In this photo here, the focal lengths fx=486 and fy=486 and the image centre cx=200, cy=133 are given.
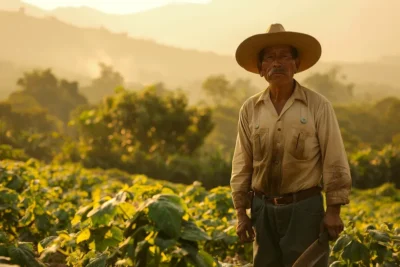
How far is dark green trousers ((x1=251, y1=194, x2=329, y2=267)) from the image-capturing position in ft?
10.1

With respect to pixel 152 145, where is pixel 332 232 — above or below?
above

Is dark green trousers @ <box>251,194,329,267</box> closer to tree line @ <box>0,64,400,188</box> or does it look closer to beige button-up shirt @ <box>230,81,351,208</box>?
beige button-up shirt @ <box>230,81,351,208</box>

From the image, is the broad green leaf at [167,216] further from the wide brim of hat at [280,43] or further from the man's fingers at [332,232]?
the wide brim of hat at [280,43]

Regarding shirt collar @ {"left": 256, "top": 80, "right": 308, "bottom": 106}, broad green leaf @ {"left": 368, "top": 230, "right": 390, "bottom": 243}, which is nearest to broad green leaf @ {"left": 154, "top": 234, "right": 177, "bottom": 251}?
shirt collar @ {"left": 256, "top": 80, "right": 308, "bottom": 106}

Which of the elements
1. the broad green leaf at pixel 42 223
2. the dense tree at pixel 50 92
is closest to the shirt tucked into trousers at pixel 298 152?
the broad green leaf at pixel 42 223

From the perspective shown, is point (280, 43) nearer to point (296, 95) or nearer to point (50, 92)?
point (296, 95)

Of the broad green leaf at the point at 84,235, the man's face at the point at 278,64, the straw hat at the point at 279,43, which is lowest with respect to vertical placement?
the broad green leaf at the point at 84,235

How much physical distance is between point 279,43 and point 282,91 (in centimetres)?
32

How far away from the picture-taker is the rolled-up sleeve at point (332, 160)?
9.74ft

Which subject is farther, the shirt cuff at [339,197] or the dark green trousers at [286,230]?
the dark green trousers at [286,230]

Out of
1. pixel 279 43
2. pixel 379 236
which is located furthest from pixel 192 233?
pixel 379 236

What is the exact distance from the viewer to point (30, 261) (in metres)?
2.76

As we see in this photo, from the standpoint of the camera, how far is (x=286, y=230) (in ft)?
10.3

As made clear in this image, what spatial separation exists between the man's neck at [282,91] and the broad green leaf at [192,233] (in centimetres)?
121
